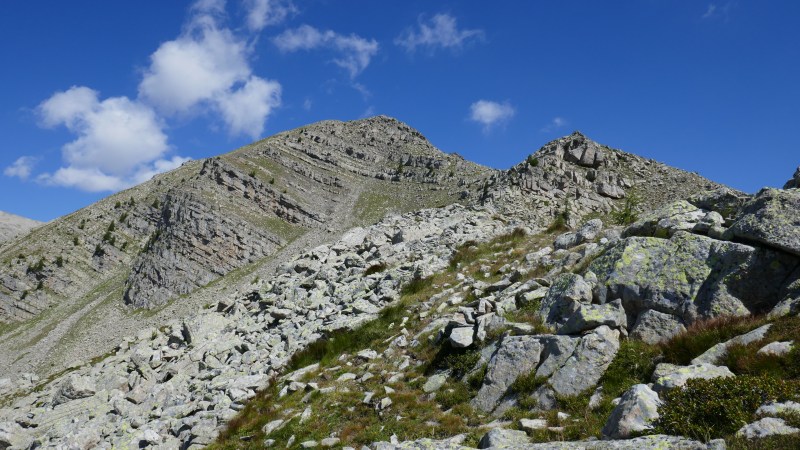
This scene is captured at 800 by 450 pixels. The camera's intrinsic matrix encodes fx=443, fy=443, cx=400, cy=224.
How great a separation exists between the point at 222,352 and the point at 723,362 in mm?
22156

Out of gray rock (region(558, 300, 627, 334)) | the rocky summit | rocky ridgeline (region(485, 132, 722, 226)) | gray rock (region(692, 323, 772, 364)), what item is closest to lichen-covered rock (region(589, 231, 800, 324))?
the rocky summit

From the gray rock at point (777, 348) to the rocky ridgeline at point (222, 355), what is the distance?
15.2 m

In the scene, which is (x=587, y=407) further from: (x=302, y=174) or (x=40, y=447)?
(x=302, y=174)

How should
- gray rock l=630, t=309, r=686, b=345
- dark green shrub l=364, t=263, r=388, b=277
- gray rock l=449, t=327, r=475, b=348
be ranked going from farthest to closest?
dark green shrub l=364, t=263, r=388, b=277 → gray rock l=449, t=327, r=475, b=348 → gray rock l=630, t=309, r=686, b=345

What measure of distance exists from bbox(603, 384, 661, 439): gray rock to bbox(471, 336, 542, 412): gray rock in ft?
11.7

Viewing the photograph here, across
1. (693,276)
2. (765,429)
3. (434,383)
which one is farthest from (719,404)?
(434,383)

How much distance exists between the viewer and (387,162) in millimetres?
141875

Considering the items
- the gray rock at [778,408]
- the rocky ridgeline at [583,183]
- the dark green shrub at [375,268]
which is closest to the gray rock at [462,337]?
the gray rock at [778,408]

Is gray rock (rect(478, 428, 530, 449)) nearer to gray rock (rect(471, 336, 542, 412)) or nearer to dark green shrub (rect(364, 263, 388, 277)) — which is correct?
gray rock (rect(471, 336, 542, 412))

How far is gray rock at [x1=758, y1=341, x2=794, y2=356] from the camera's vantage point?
7789mm

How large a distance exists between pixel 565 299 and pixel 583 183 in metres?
45.8

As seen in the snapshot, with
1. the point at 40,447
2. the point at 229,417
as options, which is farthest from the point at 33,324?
the point at 229,417

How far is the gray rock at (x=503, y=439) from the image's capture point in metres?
8.05

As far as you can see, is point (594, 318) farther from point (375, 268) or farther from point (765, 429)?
point (375, 268)
